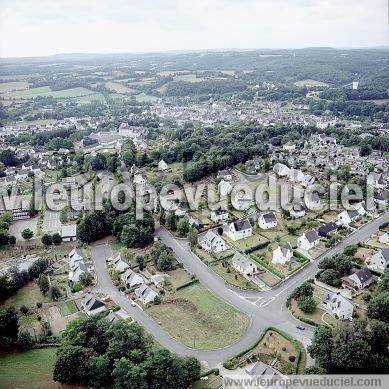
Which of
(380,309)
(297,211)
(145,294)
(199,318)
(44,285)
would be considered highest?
(297,211)

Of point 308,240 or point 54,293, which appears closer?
point 54,293

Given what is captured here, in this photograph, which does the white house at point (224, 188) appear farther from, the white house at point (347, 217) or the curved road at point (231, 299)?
the white house at point (347, 217)

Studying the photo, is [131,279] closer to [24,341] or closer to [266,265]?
[24,341]

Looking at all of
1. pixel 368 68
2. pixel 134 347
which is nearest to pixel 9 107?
pixel 134 347

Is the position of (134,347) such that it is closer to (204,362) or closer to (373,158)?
(204,362)

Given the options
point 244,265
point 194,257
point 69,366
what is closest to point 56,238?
point 194,257

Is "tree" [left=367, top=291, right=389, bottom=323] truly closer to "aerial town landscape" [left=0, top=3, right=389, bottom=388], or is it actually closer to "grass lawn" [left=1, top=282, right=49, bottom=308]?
"aerial town landscape" [left=0, top=3, right=389, bottom=388]

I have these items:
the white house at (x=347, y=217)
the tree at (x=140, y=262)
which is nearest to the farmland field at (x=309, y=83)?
the white house at (x=347, y=217)

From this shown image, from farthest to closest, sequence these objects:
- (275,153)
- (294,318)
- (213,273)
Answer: (275,153) → (213,273) → (294,318)
